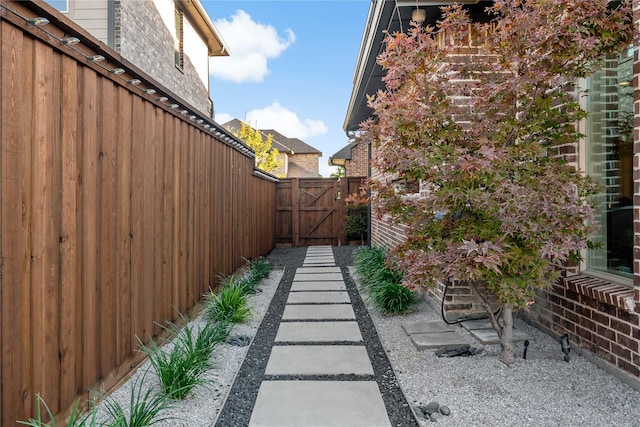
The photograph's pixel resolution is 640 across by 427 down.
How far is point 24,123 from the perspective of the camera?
1.88m

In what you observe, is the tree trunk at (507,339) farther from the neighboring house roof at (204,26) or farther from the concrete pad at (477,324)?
the neighboring house roof at (204,26)

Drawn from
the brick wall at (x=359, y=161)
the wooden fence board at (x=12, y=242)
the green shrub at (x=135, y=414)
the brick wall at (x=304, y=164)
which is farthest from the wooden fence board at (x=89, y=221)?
the brick wall at (x=304, y=164)

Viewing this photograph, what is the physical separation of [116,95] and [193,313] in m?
2.38

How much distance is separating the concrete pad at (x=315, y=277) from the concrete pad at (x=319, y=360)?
3.15m

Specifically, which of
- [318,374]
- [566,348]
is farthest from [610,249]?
[318,374]

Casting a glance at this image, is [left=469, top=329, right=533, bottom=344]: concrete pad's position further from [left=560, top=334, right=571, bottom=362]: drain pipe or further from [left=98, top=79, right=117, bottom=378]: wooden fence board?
[left=98, top=79, right=117, bottom=378]: wooden fence board

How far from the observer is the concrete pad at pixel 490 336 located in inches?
138

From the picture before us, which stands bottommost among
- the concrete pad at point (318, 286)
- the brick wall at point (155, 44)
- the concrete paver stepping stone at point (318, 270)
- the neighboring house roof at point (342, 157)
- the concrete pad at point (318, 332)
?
the concrete pad at point (318, 332)

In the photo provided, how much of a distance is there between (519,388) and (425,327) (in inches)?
52.1

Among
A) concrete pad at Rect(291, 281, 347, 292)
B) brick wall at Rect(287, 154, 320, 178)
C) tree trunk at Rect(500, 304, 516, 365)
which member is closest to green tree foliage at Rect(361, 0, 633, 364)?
tree trunk at Rect(500, 304, 516, 365)

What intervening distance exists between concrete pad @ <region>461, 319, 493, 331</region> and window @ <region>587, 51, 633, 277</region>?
3.46ft

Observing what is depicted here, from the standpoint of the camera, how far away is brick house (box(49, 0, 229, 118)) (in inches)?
292

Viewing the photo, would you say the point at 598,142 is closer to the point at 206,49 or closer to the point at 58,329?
the point at 58,329

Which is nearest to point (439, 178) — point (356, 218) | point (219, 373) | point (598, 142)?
point (598, 142)
